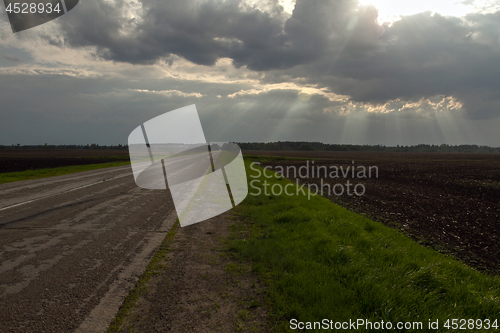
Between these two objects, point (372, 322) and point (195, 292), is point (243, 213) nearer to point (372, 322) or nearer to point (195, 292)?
point (195, 292)

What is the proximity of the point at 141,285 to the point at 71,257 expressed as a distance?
1.80m

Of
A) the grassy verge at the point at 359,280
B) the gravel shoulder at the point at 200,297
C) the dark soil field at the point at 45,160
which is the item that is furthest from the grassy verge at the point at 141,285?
the dark soil field at the point at 45,160

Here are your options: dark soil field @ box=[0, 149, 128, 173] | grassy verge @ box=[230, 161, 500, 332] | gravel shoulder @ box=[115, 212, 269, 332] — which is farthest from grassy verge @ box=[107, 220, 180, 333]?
dark soil field @ box=[0, 149, 128, 173]

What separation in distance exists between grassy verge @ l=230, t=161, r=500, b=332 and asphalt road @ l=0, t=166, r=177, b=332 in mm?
2000

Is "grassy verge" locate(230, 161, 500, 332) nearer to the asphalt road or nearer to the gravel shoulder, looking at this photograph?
the gravel shoulder

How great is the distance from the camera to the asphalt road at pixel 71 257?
3.02 meters

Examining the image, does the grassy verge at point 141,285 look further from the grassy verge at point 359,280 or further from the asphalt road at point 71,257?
the grassy verge at point 359,280

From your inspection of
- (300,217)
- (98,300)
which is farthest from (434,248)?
(98,300)

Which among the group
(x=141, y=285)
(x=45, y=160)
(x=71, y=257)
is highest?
(x=45, y=160)

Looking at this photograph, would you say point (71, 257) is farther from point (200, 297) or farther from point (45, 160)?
point (45, 160)

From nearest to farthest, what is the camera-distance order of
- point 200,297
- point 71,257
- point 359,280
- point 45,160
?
point 200,297
point 359,280
point 71,257
point 45,160

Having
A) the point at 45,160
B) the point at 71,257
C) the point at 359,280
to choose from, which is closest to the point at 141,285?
the point at 71,257

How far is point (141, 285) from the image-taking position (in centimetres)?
370

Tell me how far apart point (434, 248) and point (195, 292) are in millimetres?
6177
